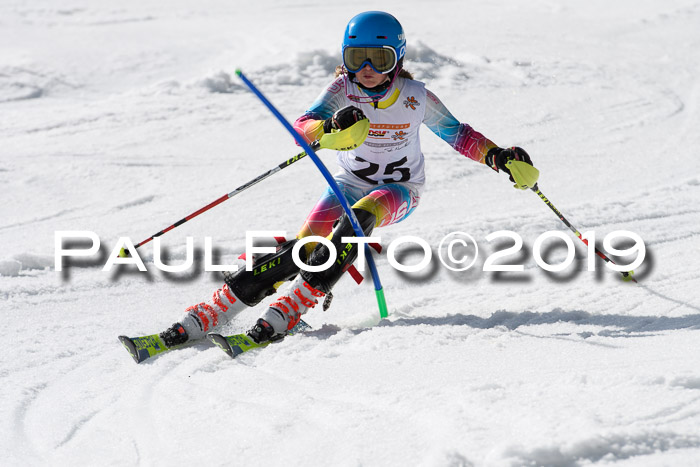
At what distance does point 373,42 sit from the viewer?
394 centimetres

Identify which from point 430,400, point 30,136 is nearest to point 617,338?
point 430,400

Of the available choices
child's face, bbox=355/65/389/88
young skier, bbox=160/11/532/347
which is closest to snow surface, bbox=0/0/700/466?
young skier, bbox=160/11/532/347

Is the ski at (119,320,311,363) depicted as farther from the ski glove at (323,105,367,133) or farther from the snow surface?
the ski glove at (323,105,367,133)

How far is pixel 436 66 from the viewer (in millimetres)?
10898

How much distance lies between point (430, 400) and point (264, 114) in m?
7.05

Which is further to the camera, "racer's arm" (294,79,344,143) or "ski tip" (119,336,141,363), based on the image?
"racer's arm" (294,79,344,143)

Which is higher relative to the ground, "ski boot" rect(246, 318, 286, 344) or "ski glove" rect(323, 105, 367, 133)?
"ski glove" rect(323, 105, 367, 133)

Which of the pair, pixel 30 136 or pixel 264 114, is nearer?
pixel 30 136

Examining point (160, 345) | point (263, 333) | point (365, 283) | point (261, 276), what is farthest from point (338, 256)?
point (365, 283)

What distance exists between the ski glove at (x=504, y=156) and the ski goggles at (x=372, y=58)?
76 centimetres

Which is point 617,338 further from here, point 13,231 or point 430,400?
point 13,231

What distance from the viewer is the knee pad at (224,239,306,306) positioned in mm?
3855

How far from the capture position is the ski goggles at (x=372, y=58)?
400 centimetres

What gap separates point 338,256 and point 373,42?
117cm
